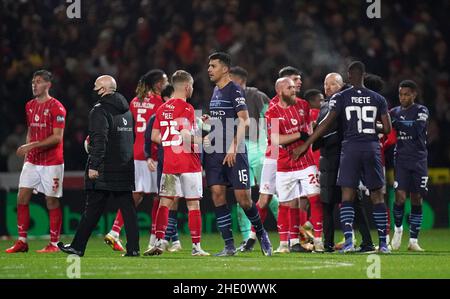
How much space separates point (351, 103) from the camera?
1248 cm

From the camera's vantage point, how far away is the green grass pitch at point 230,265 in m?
9.80

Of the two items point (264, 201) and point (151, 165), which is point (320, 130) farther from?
point (151, 165)

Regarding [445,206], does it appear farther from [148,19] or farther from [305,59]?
[148,19]

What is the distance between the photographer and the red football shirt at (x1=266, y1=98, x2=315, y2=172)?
1309cm

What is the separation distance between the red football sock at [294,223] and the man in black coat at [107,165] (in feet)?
7.32

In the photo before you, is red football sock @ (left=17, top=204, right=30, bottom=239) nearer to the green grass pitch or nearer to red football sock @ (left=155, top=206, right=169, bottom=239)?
the green grass pitch


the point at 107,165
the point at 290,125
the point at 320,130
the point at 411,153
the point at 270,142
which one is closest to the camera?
the point at 107,165

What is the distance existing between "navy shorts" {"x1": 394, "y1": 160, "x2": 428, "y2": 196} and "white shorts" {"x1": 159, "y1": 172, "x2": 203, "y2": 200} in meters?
2.96

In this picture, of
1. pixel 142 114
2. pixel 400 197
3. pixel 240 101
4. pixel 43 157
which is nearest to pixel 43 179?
pixel 43 157

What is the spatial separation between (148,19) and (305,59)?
3.33 meters

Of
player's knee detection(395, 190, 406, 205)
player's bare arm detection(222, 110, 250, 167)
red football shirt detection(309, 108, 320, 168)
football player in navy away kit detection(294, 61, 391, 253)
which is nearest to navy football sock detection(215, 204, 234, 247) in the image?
player's bare arm detection(222, 110, 250, 167)

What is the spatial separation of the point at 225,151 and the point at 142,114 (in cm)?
249

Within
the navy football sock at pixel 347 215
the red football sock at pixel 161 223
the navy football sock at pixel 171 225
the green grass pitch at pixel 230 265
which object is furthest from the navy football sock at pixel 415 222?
the red football sock at pixel 161 223

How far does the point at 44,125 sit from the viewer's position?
13648mm
